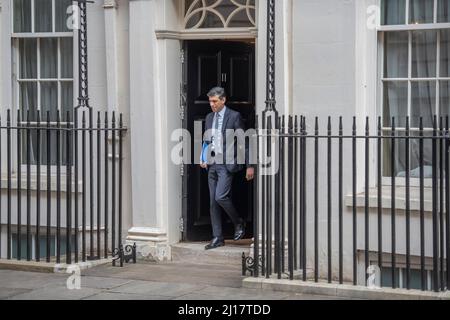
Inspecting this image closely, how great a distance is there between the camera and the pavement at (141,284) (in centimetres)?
929

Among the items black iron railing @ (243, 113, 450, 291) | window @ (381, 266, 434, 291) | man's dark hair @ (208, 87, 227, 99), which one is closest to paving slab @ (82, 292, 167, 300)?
black iron railing @ (243, 113, 450, 291)

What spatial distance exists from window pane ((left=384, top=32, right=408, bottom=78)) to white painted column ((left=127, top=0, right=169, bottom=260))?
2732mm

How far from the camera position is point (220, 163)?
1134 centimetres

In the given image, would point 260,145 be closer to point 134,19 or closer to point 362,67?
point 362,67

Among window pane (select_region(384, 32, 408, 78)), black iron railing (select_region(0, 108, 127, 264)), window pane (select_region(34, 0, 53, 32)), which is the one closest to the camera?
window pane (select_region(384, 32, 408, 78))

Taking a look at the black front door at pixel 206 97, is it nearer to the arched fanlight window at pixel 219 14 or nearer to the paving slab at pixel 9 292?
the arched fanlight window at pixel 219 14

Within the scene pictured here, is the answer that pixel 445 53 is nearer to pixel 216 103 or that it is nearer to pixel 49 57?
pixel 216 103

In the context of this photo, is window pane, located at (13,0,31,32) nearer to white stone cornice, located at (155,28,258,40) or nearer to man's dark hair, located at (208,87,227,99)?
white stone cornice, located at (155,28,258,40)

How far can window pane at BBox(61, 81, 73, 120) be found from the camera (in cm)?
1221

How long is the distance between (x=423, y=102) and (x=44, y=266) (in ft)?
15.0

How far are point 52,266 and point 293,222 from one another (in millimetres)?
2795

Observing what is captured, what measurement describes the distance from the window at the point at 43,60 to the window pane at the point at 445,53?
4685 mm

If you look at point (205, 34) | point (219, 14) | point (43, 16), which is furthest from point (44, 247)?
point (219, 14)
